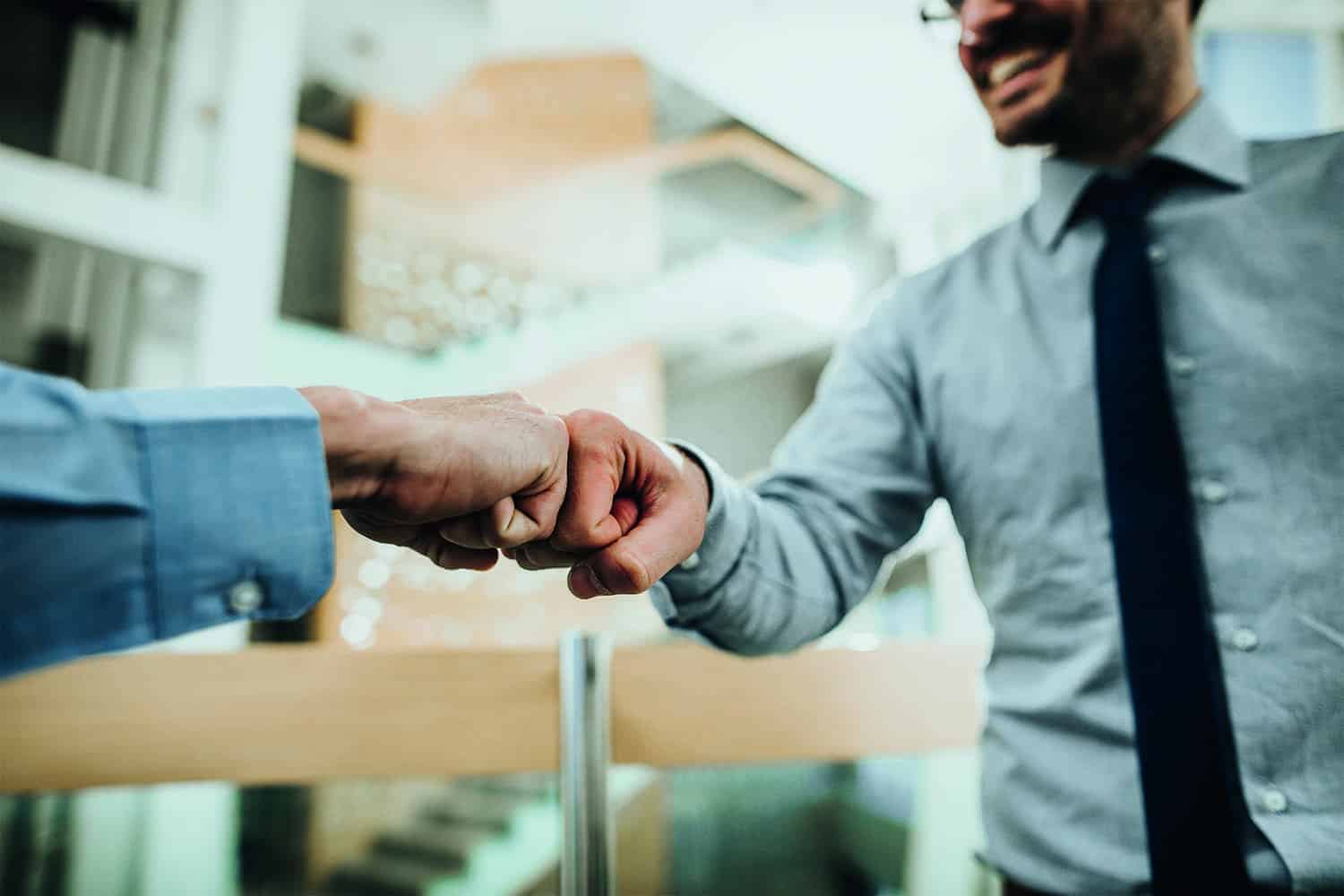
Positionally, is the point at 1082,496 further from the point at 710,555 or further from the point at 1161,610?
the point at 710,555

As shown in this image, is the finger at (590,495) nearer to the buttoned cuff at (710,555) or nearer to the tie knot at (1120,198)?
the buttoned cuff at (710,555)

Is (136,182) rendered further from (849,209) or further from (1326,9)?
(849,209)

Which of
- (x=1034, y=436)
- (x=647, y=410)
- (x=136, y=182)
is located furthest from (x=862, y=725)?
(x=647, y=410)

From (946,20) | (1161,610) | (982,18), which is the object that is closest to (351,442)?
(1161,610)

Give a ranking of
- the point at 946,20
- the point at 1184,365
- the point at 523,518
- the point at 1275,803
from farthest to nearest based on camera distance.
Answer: the point at 946,20 → the point at 1184,365 → the point at 1275,803 → the point at 523,518

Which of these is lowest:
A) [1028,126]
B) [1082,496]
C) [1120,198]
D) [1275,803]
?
[1275,803]

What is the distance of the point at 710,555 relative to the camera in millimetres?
822

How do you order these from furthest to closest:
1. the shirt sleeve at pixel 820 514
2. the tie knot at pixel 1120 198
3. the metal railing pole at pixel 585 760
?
the metal railing pole at pixel 585 760 → the tie knot at pixel 1120 198 → the shirt sleeve at pixel 820 514

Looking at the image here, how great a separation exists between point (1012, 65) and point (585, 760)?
41.7 inches

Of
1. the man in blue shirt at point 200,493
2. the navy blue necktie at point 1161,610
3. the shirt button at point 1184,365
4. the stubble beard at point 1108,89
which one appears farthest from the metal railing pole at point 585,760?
the stubble beard at point 1108,89

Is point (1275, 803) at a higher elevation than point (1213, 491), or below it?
below

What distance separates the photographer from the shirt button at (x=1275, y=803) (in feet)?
2.43

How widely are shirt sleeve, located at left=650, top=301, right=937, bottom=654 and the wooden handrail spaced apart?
0.72 feet

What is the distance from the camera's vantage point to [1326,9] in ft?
7.81
